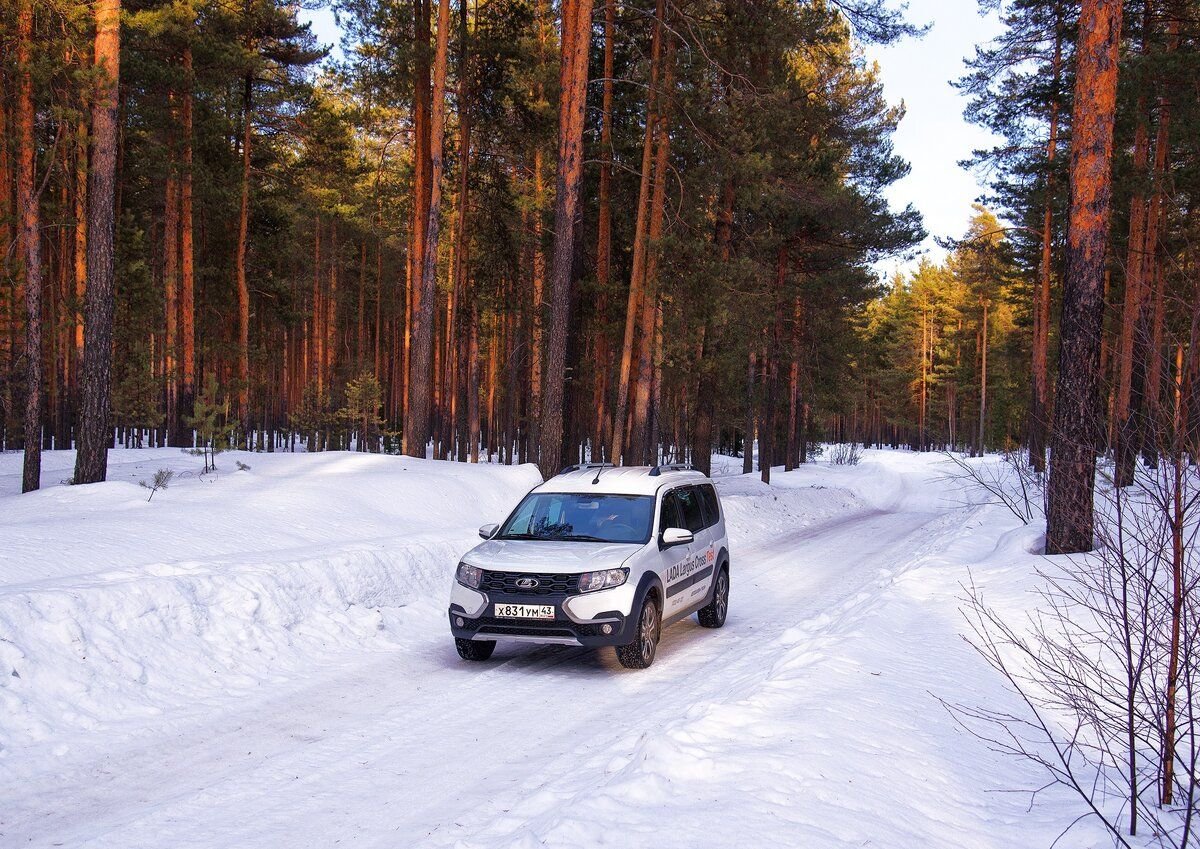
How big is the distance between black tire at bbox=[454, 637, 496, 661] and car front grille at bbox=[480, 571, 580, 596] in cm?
69

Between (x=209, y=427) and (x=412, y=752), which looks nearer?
(x=412, y=752)

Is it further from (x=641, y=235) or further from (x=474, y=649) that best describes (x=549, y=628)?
(x=641, y=235)

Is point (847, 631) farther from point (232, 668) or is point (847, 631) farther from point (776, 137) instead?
point (776, 137)

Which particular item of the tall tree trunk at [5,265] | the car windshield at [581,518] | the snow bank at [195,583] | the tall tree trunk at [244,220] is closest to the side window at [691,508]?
the car windshield at [581,518]

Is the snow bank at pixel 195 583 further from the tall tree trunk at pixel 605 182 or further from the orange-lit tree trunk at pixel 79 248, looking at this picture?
the tall tree trunk at pixel 605 182

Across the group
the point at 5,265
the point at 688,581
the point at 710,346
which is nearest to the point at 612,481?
the point at 688,581

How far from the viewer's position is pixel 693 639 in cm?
987

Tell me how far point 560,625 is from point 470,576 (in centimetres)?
104

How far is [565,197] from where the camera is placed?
1750 cm

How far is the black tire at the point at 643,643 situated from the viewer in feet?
26.5

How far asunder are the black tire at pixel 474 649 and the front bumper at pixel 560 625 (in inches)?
17.4

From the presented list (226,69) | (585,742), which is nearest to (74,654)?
(585,742)

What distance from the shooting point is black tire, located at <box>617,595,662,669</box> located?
808 centimetres

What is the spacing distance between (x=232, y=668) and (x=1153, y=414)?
7.54 m
